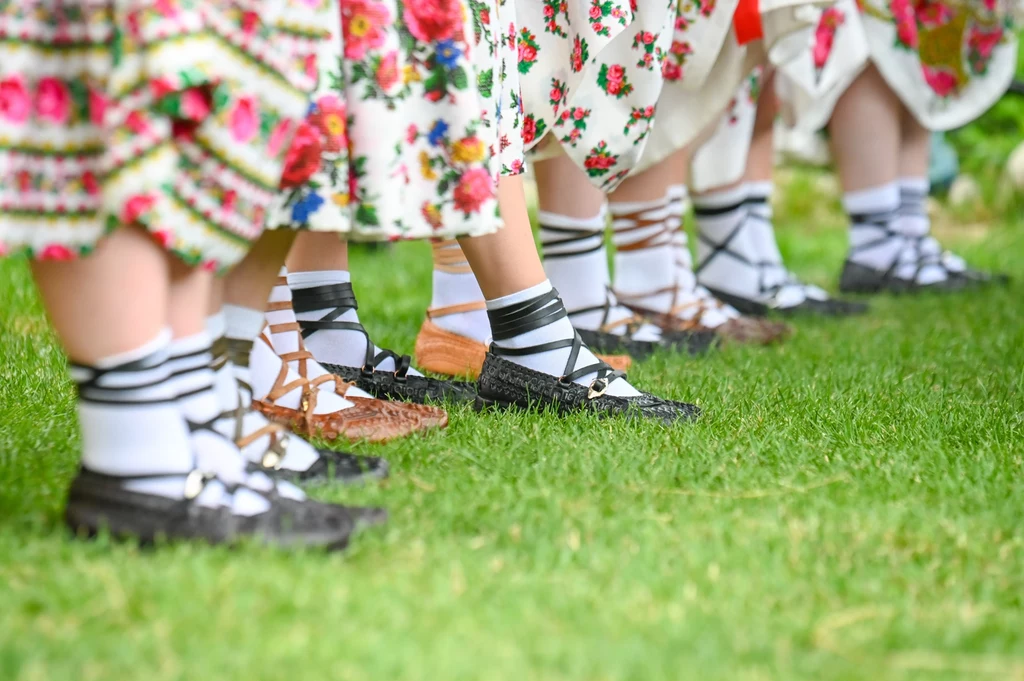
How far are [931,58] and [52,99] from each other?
262cm

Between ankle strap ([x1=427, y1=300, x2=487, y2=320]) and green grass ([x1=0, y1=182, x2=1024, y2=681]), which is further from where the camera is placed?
ankle strap ([x1=427, y1=300, x2=487, y2=320])

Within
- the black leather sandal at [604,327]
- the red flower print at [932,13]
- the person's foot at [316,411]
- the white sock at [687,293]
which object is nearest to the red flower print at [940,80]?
the red flower print at [932,13]

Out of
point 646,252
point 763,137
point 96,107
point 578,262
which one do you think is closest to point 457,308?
point 578,262

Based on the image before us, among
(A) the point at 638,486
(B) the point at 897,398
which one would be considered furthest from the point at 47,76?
(B) the point at 897,398

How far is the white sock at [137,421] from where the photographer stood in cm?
93

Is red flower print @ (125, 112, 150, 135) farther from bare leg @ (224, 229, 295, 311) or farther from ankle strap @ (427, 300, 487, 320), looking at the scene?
ankle strap @ (427, 300, 487, 320)

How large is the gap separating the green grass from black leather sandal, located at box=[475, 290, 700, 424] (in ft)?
0.14

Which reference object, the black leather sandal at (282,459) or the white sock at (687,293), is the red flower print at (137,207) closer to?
the black leather sandal at (282,459)

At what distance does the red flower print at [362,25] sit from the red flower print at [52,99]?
0.28 m

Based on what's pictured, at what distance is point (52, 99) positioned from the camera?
85 cm

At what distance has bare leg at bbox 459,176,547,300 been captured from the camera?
4.54ft

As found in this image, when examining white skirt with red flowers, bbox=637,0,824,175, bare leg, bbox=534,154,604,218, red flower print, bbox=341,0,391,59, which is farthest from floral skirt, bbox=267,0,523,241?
white skirt with red flowers, bbox=637,0,824,175

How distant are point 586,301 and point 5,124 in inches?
49.7

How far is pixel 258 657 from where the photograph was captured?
74 centimetres
